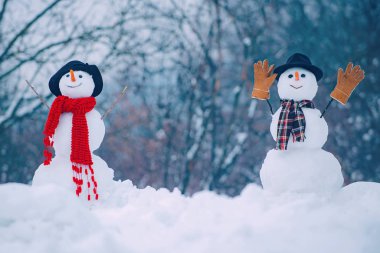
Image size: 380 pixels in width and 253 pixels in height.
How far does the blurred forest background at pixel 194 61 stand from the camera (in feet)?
24.8

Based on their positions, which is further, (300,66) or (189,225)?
(300,66)

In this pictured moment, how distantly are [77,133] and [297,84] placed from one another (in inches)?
68.9

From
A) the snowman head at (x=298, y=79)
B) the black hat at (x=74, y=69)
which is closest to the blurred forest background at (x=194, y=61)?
the black hat at (x=74, y=69)

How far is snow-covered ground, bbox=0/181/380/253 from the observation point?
2.28 meters

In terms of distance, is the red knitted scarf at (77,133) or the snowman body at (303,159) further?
the red knitted scarf at (77,133)

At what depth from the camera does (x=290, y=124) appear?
3.31m

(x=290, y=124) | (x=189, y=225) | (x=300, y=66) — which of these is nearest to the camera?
(x=189, y=225)

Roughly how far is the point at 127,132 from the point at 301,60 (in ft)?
25.7

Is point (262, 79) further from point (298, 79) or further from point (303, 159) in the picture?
point (303, 159)

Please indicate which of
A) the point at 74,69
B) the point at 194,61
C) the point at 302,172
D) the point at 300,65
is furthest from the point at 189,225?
the point at 194,61

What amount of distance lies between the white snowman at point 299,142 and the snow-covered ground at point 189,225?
0.56ft

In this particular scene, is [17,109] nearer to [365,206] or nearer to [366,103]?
[365,206]

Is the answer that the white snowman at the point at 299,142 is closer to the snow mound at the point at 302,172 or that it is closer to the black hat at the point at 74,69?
the snow mound at the point at 302,172

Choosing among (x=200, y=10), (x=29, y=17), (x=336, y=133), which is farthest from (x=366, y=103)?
(x=29, y=17)
